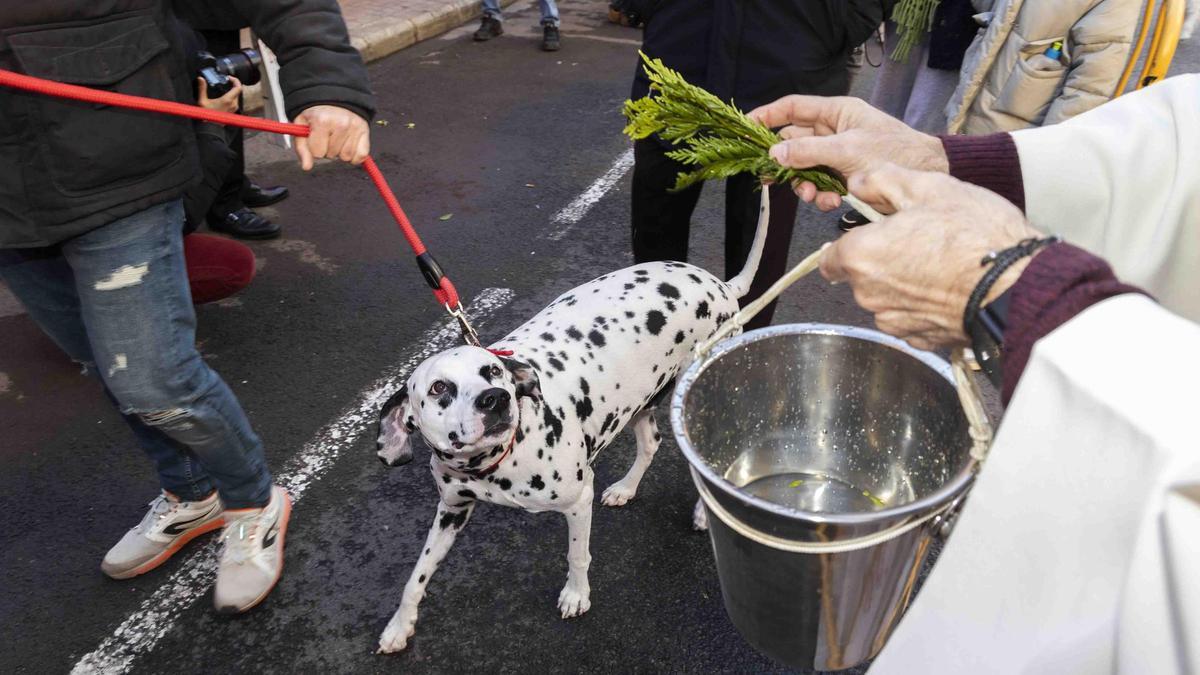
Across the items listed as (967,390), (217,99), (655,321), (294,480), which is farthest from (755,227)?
(294,480)

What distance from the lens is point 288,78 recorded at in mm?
2416

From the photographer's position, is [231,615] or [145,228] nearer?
[145,228]

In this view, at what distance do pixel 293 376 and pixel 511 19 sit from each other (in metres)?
7.55

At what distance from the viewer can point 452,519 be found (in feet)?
9.12

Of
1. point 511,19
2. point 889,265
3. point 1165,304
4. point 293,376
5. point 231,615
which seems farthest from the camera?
point 511,19

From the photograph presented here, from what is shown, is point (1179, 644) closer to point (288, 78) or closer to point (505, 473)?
point (505, 473)

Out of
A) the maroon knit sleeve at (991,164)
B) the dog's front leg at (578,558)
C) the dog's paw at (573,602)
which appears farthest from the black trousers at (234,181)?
the maroon knit sleeve at (991,164)

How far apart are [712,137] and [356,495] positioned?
7.07 ft

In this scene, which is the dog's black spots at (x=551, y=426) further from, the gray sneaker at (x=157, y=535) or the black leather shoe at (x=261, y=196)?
the black leather shoe at (x=261, y=196)

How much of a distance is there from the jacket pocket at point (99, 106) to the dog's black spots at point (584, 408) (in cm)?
146

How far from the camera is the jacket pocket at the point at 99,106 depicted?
201cm

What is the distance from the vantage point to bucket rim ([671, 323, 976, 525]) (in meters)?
1.53

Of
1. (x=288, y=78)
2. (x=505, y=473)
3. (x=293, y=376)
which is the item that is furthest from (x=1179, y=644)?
(x=293, y=376)

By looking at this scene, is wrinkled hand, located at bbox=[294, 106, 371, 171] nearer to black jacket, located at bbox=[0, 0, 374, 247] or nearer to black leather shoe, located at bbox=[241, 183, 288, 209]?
black jacket, located at bbox=[0, 0, 374, 247]
